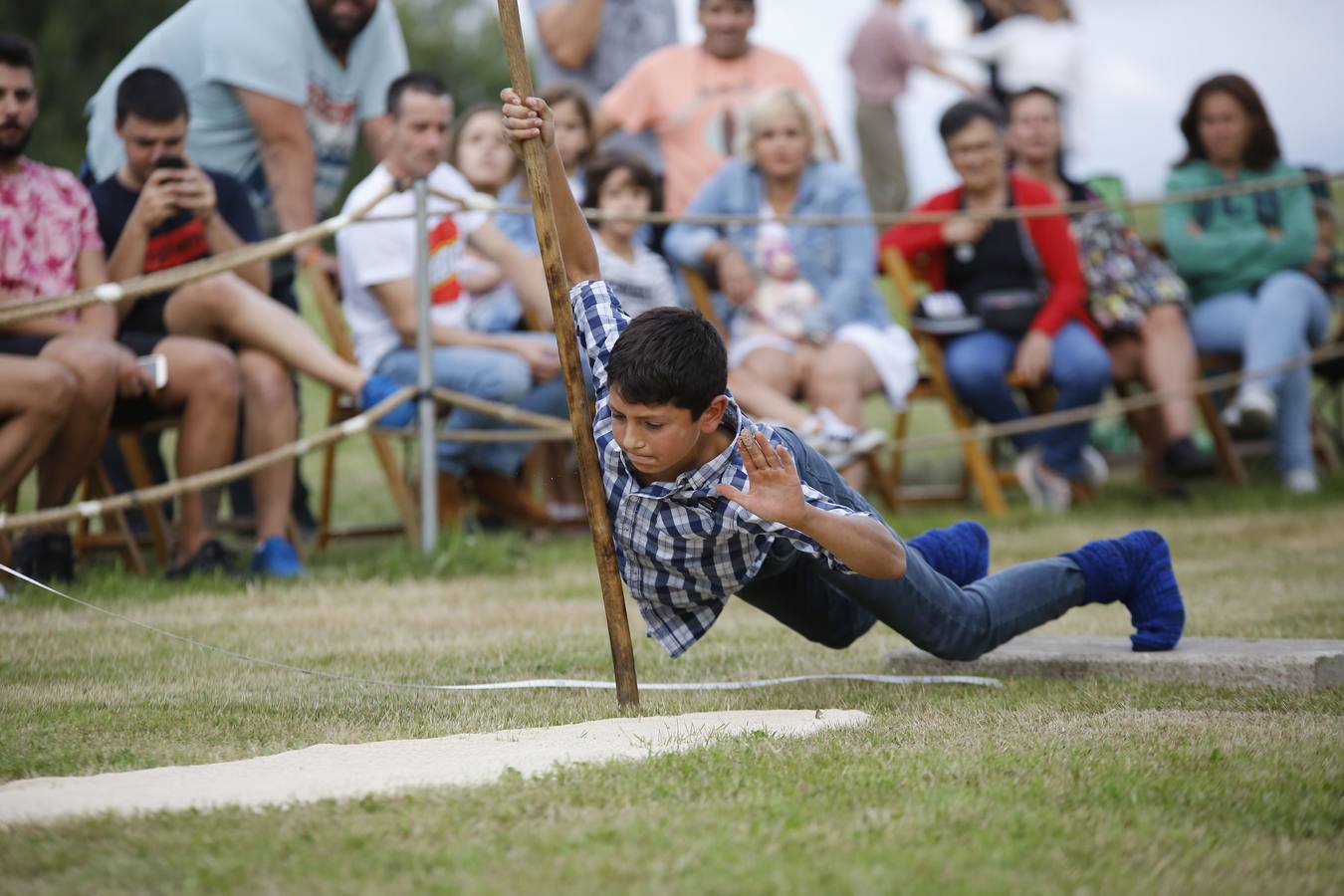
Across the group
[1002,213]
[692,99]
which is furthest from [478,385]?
[1002,213]

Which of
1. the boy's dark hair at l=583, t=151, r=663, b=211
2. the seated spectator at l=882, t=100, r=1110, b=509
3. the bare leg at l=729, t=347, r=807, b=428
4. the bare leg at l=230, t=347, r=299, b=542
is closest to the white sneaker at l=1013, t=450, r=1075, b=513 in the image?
the seated spectator at l=882, t=100, r=1110, b=509

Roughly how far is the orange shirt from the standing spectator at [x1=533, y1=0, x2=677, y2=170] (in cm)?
20

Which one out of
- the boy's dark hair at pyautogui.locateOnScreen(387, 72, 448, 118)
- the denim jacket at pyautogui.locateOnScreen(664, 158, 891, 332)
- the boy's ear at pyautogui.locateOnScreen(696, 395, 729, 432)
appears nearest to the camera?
the boy's ear at pyautogui.locateOnScreen(696, 395, 729, 432)

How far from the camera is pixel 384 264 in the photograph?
21.8 feet

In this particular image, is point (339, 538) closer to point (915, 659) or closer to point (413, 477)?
point (413, 477)

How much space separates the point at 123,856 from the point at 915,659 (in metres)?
2.36

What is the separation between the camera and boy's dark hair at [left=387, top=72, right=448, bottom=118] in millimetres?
6797

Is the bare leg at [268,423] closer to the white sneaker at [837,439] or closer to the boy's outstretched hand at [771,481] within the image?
the white sneaker at [837,439]

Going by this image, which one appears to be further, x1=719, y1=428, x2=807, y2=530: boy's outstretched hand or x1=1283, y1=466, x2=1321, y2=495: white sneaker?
x1=1283, y1=466, x2=1321, y2=495: white sneaker

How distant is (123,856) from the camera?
2402 millimetres

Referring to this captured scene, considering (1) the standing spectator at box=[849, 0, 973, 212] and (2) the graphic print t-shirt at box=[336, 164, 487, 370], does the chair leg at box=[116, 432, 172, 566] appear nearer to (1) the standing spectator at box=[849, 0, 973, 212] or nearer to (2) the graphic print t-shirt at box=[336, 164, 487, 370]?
(2) the graphic print t-shirt at box=[336, 164, 487, 370]

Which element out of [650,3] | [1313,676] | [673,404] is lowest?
Answer: [1313,676]

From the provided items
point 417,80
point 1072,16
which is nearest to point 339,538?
point 417,80

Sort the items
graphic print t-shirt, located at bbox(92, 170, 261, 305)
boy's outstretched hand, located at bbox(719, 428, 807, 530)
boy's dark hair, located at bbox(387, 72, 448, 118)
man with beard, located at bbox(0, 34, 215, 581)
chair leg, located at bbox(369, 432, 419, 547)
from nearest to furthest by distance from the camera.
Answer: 1. boy's outstretched hand, located at bbox(719, 428, 807, 530)
2. man with beard, located at bbox(0, 34, 215, 581)
3. graphic print t-shirt, located at bbox(92, 170, 261, 305)
4. chair leg, located at bbox(369, 432, 419, 547)
5. boy's dark hair, located at bbox(387, 72, 448, 118)
